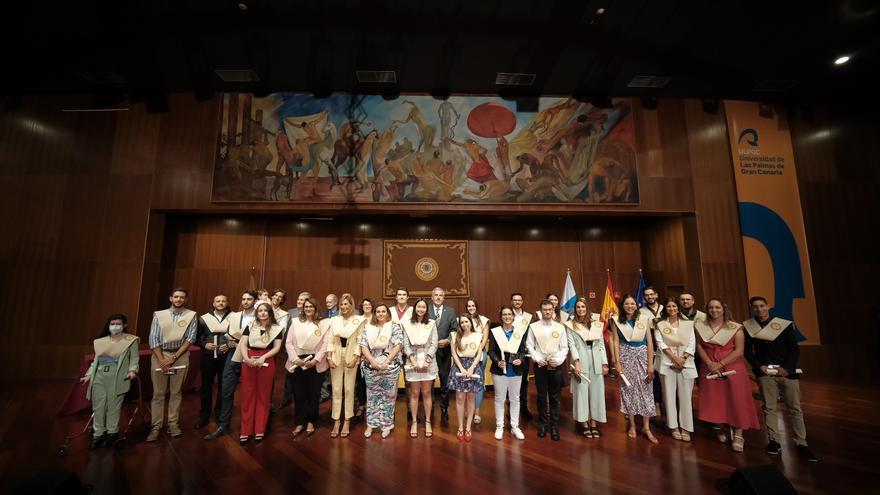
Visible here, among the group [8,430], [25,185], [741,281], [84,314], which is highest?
[25,185]

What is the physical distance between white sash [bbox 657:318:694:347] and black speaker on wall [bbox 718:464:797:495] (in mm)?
1696

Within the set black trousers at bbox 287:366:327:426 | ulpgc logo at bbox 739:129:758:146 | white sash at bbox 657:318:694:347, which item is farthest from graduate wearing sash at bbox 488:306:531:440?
ulpgc logo at bbox 739:129:758:146

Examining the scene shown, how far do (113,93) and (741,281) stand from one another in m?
15.0

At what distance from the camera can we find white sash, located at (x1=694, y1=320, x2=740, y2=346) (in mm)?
3764

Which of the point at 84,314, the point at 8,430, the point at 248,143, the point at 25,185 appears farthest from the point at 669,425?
the point at 25,185

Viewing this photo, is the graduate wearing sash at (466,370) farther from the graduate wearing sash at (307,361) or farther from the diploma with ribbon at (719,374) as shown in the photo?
the diploma with ribbon at (719,374)

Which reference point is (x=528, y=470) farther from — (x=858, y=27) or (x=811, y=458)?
(x=858, y=27)

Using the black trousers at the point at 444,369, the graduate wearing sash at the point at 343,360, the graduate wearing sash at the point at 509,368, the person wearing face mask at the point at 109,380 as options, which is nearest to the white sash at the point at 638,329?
Result: the graduate wearing sash at the point at 509,368

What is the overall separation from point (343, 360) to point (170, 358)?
195 centimetres

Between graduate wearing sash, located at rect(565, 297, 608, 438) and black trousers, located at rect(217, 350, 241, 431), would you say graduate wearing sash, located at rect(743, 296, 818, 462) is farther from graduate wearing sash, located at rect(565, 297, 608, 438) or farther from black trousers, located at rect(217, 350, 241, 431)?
black trousers, located at rect(217, 350, 241, 431)

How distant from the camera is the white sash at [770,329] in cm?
365

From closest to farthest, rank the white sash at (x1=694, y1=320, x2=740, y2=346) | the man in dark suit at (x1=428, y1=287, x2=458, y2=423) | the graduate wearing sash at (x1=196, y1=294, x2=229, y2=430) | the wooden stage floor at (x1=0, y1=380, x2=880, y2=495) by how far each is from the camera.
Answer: the wooden stage floor at (x1=0, y1=380, x2=880, y2=495)
the white sash at (x1=694, y1=320, x2=740, y2=346)
the graduate wearing sash at (x1=196, y1=294, x2=229, y2=430)
the man in dark suit at (x1=428, y1=287, x2=458, y2=423)

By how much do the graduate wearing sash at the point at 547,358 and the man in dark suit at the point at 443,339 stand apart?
42.9 inches

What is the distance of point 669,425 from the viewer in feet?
12.7
